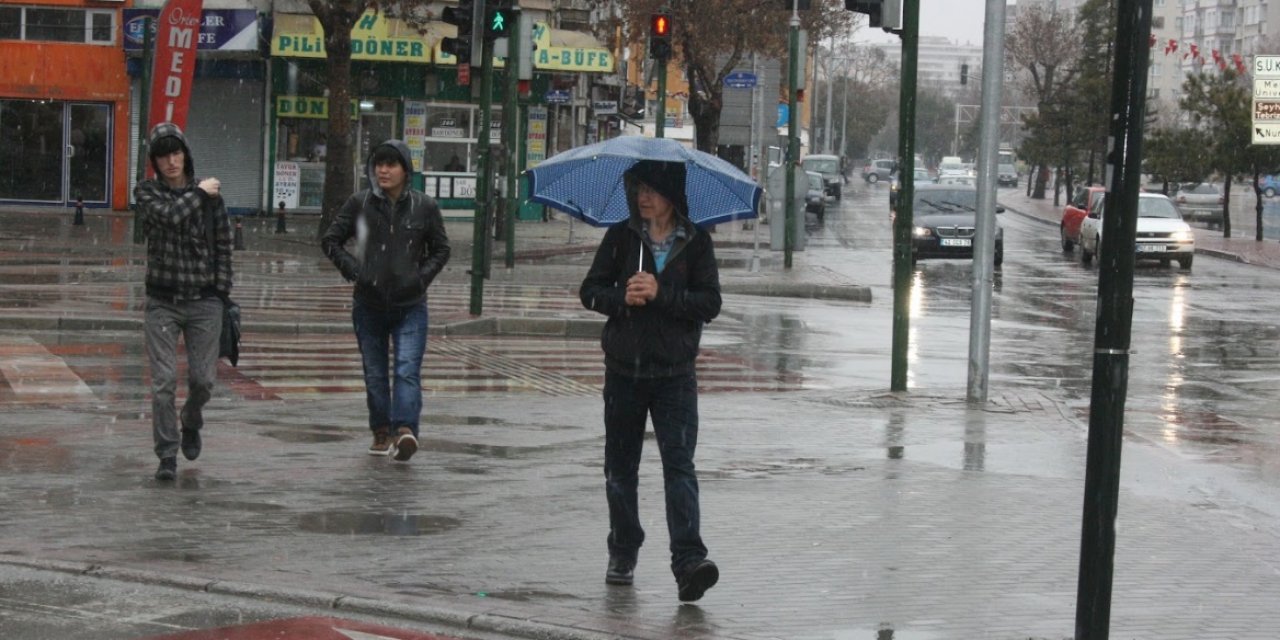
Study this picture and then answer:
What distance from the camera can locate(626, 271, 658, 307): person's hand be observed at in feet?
23.1

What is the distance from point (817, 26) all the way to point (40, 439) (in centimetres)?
4455

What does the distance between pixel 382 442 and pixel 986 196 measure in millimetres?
5953

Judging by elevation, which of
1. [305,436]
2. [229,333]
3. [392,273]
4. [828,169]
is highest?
[828,169]

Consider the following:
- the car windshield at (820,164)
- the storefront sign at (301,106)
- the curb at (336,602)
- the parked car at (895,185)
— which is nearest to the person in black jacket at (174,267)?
the curb at (336,602)

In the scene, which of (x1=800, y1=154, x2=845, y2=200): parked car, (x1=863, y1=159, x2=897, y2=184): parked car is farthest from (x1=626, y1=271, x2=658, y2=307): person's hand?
(x1=863, y1=159, x2=897, y2=184): parked car

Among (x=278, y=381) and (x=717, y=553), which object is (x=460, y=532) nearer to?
(x=717, y=553)

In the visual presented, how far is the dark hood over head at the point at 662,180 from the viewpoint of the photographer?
7324 mm

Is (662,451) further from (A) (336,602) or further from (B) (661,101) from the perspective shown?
(B) (661,101)

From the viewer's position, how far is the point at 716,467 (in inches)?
426

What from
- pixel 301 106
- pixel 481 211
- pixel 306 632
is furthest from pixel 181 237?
pixel 301 106

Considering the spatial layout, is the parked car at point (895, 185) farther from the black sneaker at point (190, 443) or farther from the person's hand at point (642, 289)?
the person's hand at point (642, 289)

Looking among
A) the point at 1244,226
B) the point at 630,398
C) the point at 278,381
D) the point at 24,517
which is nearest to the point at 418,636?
the point at 630,398

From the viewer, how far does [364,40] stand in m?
43.5

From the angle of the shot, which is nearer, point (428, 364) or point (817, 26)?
point (428, 364)
